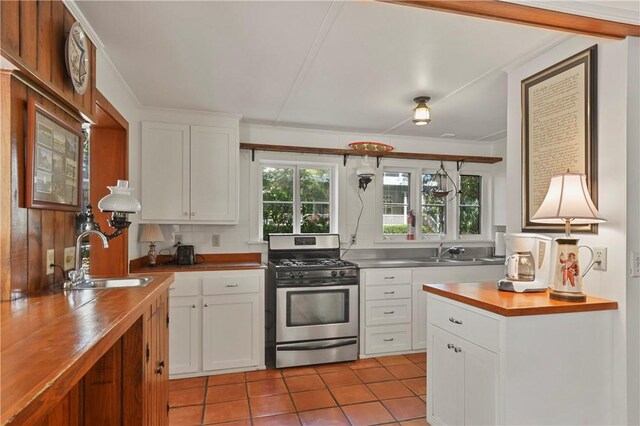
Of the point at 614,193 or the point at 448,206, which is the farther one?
the point at 448,206

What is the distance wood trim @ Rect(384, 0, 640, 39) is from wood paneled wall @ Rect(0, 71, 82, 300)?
1467 millimetres

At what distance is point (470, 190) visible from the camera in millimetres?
4621

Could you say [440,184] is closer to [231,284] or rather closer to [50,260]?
[231,284]

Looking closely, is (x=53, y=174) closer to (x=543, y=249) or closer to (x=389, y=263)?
(x=543, y=249)

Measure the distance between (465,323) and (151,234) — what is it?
2680 millimetres

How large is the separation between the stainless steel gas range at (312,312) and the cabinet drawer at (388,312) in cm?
17

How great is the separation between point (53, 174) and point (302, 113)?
2.25 metres

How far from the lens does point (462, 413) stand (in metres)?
1.93

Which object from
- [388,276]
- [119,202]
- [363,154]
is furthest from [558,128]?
[119,202]

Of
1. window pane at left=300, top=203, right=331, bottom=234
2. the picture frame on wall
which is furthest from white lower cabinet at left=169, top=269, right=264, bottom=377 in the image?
the picture frame on wall

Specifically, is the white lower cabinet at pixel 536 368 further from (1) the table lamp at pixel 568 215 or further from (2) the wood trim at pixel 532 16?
(2) the wood trim at pixel 532 16

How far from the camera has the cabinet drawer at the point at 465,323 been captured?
5.64 feet

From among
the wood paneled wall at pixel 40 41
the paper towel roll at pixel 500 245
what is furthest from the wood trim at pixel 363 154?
the wood paneled wall at pixel 40 41

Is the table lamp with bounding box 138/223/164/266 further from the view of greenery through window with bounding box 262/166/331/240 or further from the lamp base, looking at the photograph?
the lamp base
